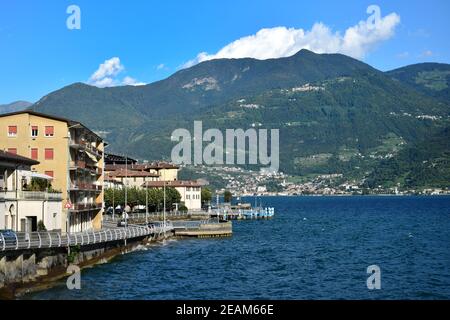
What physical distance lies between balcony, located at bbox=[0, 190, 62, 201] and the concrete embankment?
7.23 metres

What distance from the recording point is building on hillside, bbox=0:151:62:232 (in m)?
63.3

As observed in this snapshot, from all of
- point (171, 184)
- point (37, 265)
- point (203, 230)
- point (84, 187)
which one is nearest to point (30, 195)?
point (37, 265)

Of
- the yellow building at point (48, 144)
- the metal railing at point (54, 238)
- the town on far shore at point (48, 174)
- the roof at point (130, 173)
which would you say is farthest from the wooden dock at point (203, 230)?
the roof at point (130, 173)

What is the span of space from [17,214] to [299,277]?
26466 millimetres

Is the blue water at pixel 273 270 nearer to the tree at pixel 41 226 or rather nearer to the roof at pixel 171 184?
the tree at pixel 41 226

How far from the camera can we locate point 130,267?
69688mm

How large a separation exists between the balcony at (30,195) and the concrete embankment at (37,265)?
7.23m

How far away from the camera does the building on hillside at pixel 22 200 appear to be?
208 ft

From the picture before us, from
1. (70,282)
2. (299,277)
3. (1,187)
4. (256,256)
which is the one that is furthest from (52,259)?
(256,256)

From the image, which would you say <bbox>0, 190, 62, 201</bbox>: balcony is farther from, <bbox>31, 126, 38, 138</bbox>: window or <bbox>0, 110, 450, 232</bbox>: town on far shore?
<bbox>31, 126, 38, 138</bbox>: window

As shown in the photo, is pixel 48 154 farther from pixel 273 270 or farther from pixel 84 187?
pixel 273 270

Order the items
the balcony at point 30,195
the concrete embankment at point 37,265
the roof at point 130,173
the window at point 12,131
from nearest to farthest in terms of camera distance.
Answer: the concrete embankment at point 37,265 < the balcony at point 30,195 < the window at point 12,131 < the roof at point 130,173

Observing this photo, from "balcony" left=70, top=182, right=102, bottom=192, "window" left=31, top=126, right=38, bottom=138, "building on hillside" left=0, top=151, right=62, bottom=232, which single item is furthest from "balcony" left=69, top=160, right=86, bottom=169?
"building on hillside" left=0, top=151, right=62, bottom=232
